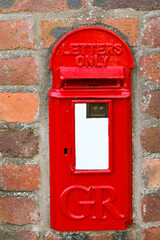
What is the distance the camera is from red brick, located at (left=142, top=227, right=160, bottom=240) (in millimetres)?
1033

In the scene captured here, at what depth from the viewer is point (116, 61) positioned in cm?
94

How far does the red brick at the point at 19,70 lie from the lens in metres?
0.97

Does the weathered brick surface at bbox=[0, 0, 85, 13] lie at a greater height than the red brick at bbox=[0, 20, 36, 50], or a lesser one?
greater

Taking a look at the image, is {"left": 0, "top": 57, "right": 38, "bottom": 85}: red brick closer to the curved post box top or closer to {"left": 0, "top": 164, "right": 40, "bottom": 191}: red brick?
the curved post box top

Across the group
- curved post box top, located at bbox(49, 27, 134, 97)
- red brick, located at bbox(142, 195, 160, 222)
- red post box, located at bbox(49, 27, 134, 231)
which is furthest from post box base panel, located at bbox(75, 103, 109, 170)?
red brick, located at bbox(142, 195, 160, 222)

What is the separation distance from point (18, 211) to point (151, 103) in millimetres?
513

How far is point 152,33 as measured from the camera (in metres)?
0.96

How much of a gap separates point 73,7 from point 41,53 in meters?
0.16

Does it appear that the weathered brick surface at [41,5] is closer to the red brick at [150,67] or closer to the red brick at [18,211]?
the red brick at [150,67]

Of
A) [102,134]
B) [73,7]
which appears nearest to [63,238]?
[102,134]

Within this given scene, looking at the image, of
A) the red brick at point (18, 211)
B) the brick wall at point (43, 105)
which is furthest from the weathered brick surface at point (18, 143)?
the red brick at point (18, 211)

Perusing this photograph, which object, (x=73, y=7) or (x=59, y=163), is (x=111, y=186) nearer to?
(x=59, y=163)

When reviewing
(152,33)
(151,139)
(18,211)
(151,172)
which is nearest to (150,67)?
(152,33)

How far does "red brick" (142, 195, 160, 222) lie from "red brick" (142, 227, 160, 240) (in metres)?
0.03
